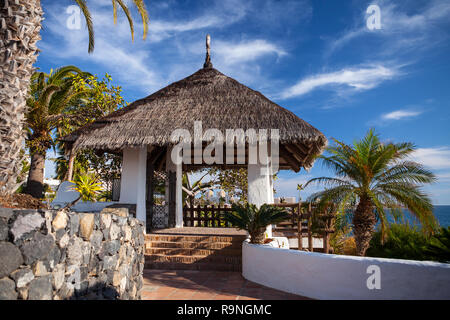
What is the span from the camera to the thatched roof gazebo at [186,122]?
7.40 meters

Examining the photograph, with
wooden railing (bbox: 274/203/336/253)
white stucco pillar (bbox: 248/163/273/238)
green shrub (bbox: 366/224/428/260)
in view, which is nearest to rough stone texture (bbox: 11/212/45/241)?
white stucco pillar (bbox: 248/163/273/238)

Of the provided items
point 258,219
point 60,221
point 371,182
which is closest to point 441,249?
point 371,182

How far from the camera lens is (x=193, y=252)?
701 cm

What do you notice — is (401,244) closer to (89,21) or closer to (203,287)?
(203,287)

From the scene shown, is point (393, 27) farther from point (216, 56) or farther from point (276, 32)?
point (216, 56)

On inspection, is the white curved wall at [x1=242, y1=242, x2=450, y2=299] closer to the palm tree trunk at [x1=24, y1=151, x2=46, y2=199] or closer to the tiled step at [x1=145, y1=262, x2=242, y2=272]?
the tiled step at [x1=145, y1=262, x2=242, y2=272]

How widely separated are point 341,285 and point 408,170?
148 inches

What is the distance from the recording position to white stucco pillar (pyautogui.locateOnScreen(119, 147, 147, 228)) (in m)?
8.01

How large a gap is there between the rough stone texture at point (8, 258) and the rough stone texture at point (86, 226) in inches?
32.8

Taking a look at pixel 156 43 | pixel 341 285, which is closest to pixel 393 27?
pixel 341 285

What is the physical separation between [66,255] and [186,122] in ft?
18.4

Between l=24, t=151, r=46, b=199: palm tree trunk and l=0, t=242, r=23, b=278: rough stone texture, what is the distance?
9.61 m

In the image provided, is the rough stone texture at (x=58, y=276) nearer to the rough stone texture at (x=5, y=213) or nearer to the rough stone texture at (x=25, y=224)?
the rough stone texture at (x=25, y=224)

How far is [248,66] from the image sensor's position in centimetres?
998
